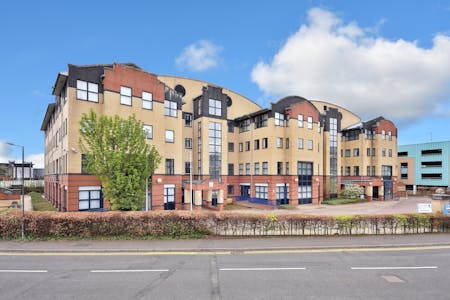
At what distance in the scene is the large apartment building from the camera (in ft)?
70.5

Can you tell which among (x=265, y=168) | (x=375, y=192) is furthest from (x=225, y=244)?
(x=375, y=192)

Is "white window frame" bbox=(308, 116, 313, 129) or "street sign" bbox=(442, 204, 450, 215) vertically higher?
"white window frame" bbox=(308, 116, 313, 129)

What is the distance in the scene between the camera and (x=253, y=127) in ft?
119

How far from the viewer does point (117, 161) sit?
15250mm

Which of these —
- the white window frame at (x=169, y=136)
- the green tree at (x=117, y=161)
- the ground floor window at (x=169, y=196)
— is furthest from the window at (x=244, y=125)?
the green tree at (x=117, y=161)

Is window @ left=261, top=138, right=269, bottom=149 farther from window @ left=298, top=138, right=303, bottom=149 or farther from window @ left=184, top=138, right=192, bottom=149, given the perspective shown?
window @ left=184, top=138, right=192, bottom=149

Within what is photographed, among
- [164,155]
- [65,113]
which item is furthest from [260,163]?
[65,113]

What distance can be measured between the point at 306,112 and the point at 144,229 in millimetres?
29063

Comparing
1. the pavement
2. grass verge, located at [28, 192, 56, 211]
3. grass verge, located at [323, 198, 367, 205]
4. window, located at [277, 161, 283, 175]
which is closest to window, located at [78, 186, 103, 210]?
the pavement

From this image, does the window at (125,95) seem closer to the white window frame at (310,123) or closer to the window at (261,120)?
the window at (261,120)

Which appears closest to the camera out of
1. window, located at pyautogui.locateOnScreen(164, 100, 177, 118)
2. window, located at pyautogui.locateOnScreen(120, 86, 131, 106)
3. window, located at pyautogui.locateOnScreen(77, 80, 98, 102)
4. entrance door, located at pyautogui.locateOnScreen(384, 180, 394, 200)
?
window, located at pyautogui.locateOnScreen(77, 80, 98, 102)

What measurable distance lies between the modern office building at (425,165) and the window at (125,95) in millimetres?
58416

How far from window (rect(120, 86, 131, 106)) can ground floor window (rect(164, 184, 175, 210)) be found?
9.29 m

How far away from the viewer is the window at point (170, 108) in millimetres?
27125
